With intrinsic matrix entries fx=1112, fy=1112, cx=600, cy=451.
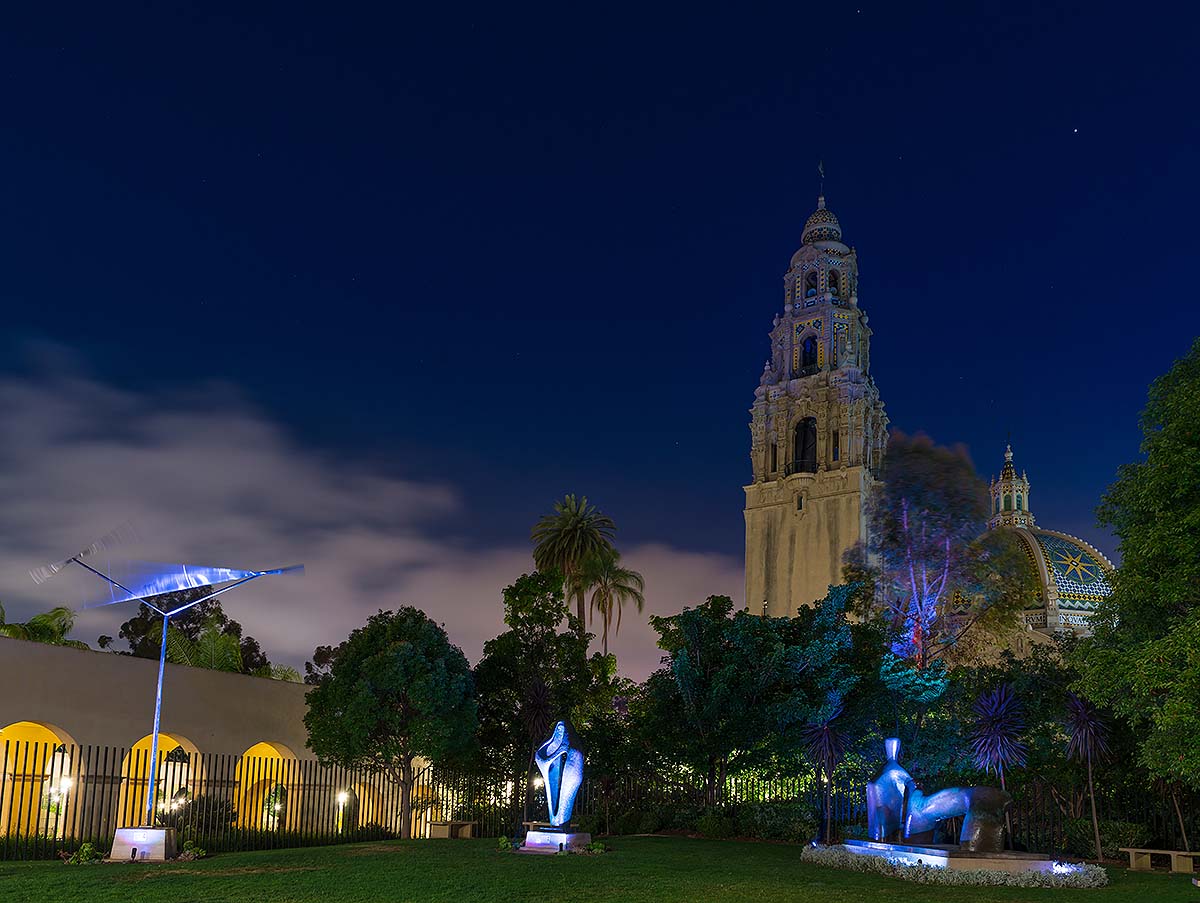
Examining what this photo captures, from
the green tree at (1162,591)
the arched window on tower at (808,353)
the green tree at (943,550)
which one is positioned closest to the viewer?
the green tree at (1162,591)

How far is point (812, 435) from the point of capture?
7375 cm

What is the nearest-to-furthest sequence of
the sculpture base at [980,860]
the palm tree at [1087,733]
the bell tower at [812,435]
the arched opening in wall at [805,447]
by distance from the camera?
the sculpture base at [980,860]
the palm tree at [1087,733]
the bell tower at [812,435]
the arched opening in wall at [805,447]

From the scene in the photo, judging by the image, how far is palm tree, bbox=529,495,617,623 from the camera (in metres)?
51.3

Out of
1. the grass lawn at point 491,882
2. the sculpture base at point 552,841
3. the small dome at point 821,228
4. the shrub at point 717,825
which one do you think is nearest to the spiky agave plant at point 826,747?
the shrub at point 717,825

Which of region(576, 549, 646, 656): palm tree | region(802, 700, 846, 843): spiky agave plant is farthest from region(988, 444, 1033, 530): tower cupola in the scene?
region(802, 700, 846, 843): spiky agave plant

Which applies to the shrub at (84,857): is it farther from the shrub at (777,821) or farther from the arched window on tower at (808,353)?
the arched window on tower at (808,353)

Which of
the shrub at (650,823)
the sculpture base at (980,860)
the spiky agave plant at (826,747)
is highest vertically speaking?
the spiky agave plant at (826,747)

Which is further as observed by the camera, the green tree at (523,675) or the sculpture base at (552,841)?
the green tree at (523,675)

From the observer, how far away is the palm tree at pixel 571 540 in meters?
51.3

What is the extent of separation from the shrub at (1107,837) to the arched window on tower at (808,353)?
168 feet

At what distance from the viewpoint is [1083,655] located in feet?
68.3

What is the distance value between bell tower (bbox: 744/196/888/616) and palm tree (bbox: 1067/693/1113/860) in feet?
143

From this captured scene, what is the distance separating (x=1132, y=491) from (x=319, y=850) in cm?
1681

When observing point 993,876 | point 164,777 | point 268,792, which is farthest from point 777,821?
point 164,777
